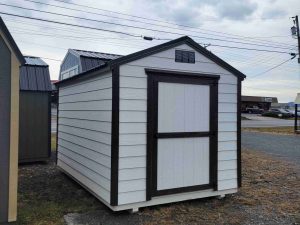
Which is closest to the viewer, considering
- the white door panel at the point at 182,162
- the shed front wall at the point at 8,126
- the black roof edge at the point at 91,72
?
the shed front wall at the point at 8,126

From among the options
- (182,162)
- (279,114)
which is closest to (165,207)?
(182,162)

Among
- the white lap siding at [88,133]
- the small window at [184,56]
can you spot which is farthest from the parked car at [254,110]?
the small window at [184,56]

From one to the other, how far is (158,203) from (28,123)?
4.65m

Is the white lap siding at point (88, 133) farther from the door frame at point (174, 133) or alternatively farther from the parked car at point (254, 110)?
the parked car at point (254, 110)

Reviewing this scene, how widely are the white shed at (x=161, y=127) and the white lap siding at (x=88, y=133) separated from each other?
0.05ft

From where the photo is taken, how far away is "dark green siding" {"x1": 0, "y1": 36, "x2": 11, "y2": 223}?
4086mm

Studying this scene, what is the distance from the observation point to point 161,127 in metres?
5.07

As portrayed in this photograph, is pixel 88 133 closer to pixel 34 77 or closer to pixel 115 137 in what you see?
pixel 115 137

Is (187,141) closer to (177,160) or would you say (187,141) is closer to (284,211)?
(177,160)

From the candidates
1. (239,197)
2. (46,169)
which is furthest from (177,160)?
(46,169)

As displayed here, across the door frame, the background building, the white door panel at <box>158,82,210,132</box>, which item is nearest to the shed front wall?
the door frame

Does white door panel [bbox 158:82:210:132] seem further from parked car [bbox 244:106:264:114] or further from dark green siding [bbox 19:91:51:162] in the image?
parked car [bbox 244:106:264:114]

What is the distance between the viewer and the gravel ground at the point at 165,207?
4.63m

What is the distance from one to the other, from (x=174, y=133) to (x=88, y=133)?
1.55 metres
